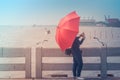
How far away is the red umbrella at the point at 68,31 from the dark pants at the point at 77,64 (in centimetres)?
45

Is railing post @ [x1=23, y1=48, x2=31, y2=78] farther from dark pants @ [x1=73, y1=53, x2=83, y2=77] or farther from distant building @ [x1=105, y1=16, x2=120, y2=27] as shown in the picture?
distant building @ [x1=105, y1=16, x2=120, y2=27]

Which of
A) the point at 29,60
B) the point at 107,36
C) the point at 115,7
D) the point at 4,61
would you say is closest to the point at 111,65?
the point at 107,36

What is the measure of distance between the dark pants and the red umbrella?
45 centimetres

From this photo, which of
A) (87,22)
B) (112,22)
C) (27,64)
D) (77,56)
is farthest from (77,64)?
(112,22)

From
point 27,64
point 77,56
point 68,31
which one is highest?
point 68,31

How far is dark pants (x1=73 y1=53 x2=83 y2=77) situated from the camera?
638 cm

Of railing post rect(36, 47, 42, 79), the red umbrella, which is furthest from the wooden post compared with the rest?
the red umbrella

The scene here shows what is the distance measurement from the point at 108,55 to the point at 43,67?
166 centimetres

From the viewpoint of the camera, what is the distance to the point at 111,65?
674 cm

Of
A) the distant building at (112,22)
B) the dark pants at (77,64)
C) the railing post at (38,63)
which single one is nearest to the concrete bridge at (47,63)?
the railing post at (38,63)

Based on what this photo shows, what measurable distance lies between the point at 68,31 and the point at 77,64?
3.04 feet

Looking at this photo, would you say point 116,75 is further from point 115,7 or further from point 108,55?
point 115,7

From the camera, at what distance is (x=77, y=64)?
21.3ft

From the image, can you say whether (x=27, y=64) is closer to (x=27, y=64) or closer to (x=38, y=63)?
(x=27, y=64)
